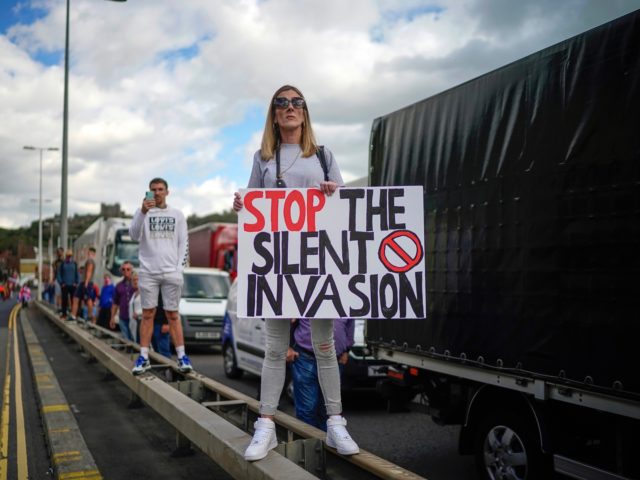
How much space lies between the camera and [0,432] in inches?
256

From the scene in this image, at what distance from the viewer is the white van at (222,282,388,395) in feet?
26.0

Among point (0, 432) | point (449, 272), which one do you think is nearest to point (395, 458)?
point (449, 272)

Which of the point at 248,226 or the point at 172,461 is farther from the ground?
the point at 248,226

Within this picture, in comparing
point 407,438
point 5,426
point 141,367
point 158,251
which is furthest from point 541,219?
point 5,426

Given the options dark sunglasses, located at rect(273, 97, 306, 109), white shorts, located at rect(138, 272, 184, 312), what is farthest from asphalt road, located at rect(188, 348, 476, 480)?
dark sunglasses, located at rect(273, 97, 306, 109)

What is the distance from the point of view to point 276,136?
3971 millimetres

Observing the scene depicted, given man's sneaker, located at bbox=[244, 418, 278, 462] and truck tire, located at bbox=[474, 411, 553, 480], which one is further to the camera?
truck tire, located at bbox=[474, 411, 553, 480]

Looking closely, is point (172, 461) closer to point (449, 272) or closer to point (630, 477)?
point (449, 272)

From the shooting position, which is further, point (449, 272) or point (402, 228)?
point (449, 272)

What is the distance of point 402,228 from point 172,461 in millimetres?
3048

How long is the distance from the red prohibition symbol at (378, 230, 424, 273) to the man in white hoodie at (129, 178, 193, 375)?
3.42 metres

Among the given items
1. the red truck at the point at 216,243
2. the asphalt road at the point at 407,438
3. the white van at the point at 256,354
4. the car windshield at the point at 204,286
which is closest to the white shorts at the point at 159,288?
the white van at the point at 256,354

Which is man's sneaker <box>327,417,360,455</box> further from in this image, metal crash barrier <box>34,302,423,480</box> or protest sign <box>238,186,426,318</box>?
protest sign <box>238,186,426,318</box>

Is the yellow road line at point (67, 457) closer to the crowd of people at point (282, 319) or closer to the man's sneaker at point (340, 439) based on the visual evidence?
the crowd of people at point (282, 319)
